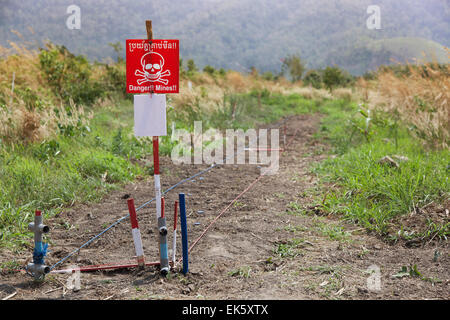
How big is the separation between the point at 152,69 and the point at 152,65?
26 millimetres

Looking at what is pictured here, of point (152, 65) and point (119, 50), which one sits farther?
point (119, 50)

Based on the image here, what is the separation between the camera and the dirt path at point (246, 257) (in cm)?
241

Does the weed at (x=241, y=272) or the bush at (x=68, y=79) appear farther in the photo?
the bush at (x=68, y=79)

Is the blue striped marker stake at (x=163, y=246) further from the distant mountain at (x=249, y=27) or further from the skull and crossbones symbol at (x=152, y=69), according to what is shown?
the distant mountain at (x=249, y=27)

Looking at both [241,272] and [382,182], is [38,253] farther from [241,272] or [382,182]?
[382,182]

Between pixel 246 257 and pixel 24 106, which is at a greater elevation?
pixel 24 106

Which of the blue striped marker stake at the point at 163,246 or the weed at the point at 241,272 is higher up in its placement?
the blue striped marker stake at the point at 163,246

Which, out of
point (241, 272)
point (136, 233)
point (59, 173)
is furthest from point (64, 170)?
point (241, 272)

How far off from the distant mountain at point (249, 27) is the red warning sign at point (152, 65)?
9739cm

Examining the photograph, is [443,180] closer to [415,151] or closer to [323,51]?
[415,151]

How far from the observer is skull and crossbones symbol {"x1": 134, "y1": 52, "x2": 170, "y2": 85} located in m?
2.50

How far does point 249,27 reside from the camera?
6304 inches

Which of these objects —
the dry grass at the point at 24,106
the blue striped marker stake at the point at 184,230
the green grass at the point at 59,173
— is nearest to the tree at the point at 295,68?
the dry grass at the point at 24,106

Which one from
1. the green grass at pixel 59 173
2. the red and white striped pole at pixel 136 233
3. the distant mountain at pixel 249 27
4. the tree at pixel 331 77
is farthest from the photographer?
the distant mountain at pixel 249 27
